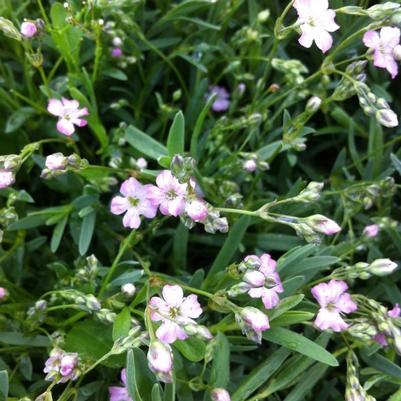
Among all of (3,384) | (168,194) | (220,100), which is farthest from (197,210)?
(220,100)

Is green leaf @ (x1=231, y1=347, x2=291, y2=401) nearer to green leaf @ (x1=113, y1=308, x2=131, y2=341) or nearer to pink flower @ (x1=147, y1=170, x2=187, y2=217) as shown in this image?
green leaf @ (x1=113, y1=308, x2=131, y2=341)

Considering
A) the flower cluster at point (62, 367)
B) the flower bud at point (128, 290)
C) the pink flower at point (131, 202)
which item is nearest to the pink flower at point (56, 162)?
the pink flower at point (131, 202)

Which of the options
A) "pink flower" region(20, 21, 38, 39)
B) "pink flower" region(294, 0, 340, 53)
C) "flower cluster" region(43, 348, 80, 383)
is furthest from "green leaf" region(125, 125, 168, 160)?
"flower cluster" region(43, 348, 80, 383)

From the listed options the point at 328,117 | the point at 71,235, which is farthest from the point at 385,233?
the point at 71,235

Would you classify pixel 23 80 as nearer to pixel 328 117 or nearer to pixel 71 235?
pixel 71 235

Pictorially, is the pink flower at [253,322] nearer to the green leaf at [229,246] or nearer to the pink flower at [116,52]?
the green leaf at [229,246]

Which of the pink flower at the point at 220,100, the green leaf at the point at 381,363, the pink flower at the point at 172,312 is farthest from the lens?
the pink flower at the point at 220,100
